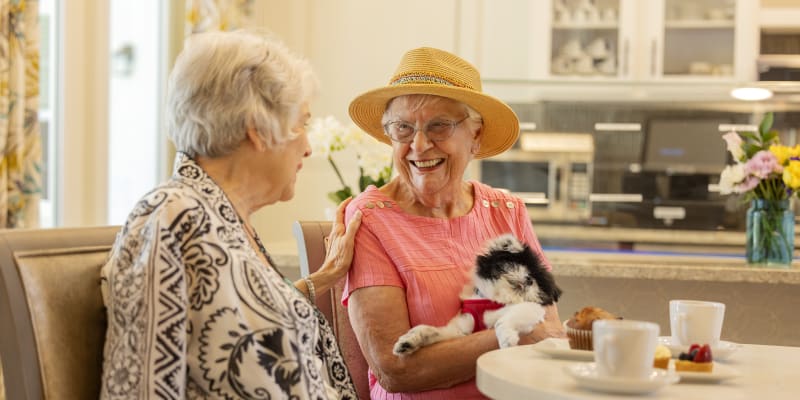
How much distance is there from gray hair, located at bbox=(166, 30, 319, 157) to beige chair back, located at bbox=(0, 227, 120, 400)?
0.77 feet

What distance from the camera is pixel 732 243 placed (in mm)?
4445

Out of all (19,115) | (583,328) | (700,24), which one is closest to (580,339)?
(583,328)

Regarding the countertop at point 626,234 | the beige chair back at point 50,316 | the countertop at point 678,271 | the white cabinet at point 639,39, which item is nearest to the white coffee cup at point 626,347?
the beige chair back at point 50,316

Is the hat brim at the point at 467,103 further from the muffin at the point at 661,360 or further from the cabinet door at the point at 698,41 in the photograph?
the cabinet door at the point at 698,41

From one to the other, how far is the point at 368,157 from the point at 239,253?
1834mm

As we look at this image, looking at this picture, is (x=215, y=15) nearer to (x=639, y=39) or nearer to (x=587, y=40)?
(x=587, y=40)

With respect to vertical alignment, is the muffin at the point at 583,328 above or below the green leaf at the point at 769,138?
below

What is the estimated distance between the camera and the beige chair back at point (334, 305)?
6.92 feet

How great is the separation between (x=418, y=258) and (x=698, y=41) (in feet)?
10.3

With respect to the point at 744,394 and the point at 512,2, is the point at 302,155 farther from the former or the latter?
the point at 512,2

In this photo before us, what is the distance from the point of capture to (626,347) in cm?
119

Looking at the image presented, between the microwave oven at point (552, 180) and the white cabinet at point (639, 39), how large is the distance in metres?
0.39

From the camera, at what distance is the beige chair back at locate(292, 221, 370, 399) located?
211 cm

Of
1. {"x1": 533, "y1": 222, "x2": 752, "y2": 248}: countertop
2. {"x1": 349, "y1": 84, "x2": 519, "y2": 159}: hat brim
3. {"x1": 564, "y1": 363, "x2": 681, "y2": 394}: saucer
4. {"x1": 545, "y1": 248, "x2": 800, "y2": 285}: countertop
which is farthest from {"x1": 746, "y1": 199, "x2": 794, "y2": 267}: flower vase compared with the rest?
{"x1": 564, "y1": 363, "x2": 681, "y2": 394}: saucer
